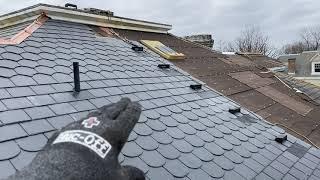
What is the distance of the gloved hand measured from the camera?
46.6 inches

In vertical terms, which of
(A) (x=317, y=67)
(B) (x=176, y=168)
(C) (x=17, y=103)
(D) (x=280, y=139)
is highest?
(C) (x=17, y=103)

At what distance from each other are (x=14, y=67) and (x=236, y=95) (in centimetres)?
431

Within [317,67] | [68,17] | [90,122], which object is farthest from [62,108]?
[317,67]

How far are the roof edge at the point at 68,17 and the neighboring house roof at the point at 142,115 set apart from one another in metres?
0.24

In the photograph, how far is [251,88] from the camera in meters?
7.70

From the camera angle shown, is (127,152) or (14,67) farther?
(14,67)

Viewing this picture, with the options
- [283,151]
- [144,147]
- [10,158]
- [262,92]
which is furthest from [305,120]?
[10,158]

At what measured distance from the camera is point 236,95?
6.64 metres

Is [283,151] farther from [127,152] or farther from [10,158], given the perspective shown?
[10,158]

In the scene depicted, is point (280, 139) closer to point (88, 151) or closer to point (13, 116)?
point (13, 116)

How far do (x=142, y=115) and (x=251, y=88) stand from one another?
14.6 feet

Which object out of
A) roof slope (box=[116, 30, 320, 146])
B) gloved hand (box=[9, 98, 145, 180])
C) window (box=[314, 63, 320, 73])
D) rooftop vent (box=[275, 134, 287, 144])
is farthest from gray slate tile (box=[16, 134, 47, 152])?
window (box=[314, 63, 320, 73])

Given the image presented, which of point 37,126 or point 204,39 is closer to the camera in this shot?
point 37,126

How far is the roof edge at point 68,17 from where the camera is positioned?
5.98 metres
